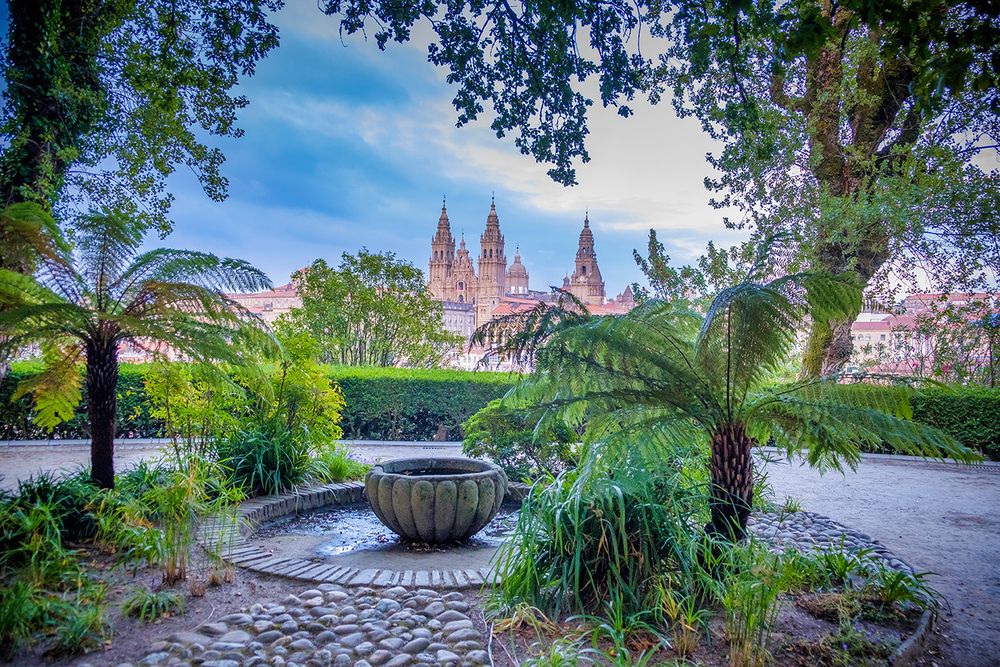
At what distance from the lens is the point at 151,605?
2719 millimetres

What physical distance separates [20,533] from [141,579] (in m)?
0.74

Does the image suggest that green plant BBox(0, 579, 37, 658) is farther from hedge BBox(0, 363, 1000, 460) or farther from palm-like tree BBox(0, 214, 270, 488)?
hedge BBox(0, 363, 1000, 460)

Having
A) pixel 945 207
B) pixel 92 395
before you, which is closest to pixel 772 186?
pixel 945 207

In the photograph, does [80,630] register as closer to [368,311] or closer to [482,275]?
[368,311]

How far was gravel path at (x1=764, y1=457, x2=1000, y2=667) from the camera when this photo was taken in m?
2.94

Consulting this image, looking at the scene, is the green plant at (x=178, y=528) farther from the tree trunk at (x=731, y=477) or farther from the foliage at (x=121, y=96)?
the tree trunk at (x=731, y=477)

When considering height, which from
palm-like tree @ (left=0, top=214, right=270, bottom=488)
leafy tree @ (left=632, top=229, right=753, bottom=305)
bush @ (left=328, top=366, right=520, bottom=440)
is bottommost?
bush @ (left=328, top=366, right=520, bottom=440)

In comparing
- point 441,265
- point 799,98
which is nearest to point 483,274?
point 441,265

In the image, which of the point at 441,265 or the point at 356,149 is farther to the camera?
the point at 441,265

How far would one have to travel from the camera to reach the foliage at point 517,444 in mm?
5348

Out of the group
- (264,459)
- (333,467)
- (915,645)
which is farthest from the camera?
(333,467)

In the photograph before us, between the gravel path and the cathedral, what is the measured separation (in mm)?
59900

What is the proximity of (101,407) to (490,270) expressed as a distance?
74.7 m

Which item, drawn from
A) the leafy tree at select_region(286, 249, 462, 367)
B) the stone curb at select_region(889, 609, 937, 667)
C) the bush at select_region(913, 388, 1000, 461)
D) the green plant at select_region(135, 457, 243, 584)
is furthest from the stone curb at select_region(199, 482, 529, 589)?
the leafy tree at select_region(286, 249, 462, 367)
